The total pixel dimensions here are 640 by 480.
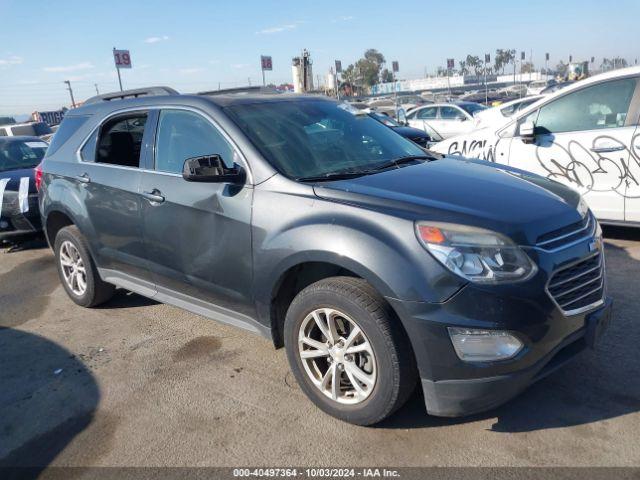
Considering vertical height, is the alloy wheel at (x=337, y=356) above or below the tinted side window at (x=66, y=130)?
below

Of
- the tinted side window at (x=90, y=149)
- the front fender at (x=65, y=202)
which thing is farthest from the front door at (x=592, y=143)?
the front fender at (x=65, y=202)

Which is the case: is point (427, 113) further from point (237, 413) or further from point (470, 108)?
point (237, 413)

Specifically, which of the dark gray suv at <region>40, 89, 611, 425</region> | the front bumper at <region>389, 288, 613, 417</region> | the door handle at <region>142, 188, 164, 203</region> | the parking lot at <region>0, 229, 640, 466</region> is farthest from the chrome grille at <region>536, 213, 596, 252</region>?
the door handle at <region>142, 188, 164, 203</region>

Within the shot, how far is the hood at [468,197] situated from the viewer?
273cm

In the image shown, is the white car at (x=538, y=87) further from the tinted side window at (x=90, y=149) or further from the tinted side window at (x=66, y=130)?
the tinted side window at (x=90, y=149)

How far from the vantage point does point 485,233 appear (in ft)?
8.65

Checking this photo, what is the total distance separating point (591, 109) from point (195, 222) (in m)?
4.39

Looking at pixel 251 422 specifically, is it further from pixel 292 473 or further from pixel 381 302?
pixel 381 302

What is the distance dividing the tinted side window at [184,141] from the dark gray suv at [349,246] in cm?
1

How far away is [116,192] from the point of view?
13.9 feet

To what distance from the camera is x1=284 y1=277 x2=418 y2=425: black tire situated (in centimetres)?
271

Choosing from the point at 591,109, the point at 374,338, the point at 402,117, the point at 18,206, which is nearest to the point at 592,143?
the point at 591,109

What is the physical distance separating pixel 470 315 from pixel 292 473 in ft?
3.83

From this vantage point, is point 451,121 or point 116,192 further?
point 451,121
